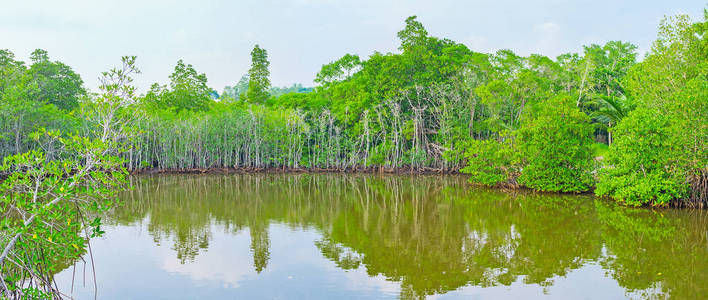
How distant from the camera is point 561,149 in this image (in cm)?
1830

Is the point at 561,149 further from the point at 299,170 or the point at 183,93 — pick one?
the point at 183,93

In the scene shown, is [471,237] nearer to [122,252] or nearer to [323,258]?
[323,258]

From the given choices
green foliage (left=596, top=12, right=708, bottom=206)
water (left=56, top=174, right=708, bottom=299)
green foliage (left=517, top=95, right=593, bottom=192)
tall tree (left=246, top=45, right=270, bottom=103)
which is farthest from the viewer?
tall tree (left=246, top=45, right=270, bottom=103)

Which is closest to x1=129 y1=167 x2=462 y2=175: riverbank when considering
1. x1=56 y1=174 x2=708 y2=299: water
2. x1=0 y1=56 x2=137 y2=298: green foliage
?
x1=56 y1=174 x2=708 y2=299: water

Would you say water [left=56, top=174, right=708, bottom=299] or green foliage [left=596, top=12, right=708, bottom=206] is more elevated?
green foliage [left=596, top=12, right=708, bottom=206]

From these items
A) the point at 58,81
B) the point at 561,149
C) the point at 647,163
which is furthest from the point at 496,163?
the point at 58,81

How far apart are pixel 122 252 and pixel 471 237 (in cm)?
771

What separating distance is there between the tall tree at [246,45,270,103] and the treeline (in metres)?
4.62

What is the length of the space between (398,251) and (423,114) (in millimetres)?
23488

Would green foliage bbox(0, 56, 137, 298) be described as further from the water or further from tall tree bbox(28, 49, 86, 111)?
tall tree bbox(28, 49, 86, 111)

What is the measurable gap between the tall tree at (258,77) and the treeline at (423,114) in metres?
4.62

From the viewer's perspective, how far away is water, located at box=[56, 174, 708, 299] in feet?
24.6

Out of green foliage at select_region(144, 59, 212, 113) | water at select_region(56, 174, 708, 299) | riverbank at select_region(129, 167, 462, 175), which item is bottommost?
water at select_region(56, 174, 708, 299)

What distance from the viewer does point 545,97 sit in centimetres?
2825
